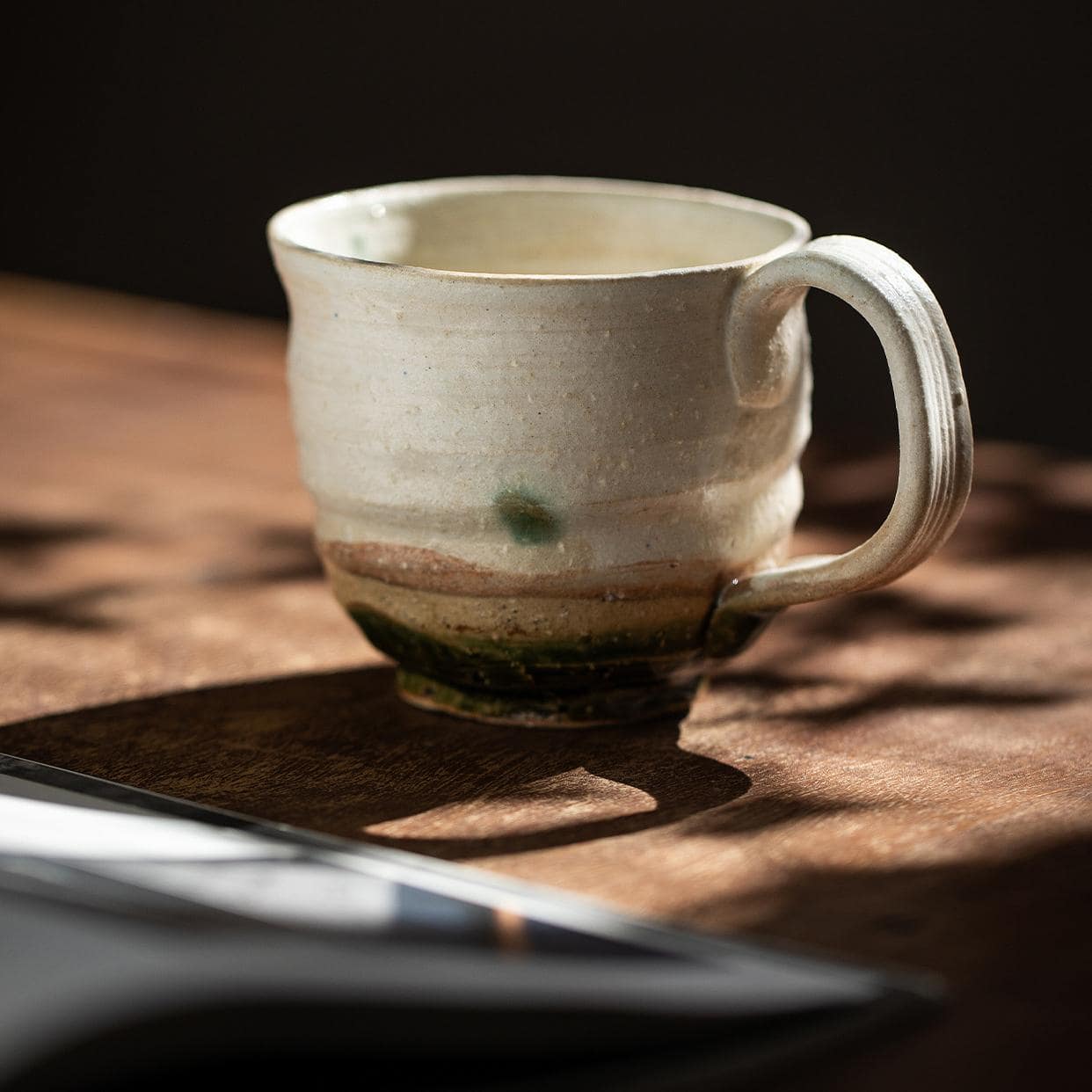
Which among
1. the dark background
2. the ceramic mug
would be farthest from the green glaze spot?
the dark background

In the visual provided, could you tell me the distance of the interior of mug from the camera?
0.63 metres

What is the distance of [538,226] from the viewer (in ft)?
2.19

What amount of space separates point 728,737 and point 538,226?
24 cm

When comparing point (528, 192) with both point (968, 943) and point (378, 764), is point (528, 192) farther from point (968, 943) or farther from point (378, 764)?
point (968, 943)

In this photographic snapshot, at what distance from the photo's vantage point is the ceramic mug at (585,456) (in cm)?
51

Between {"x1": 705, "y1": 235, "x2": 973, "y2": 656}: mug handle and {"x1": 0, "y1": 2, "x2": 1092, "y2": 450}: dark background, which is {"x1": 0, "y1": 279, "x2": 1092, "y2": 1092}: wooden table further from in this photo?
{"x1": 0, "y1": 2, "x2": 1092, "y2": 450}: dark background

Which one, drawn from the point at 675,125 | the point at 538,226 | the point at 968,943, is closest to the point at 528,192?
the point at 538,226

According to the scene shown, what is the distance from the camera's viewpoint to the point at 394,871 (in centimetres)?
43

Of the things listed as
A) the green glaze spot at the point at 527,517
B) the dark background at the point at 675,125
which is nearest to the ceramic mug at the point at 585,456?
the green glaze spot at the point at 527,517

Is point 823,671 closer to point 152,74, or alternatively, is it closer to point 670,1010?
point 670,1010

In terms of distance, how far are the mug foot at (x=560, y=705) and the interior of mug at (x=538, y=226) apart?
0.18 meters

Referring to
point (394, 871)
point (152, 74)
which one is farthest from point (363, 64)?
point (394, 871)

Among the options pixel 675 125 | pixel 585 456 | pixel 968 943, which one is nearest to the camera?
pixel 968 943

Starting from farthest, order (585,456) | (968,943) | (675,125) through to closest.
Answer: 1. (675,125)
2. (585,456)
3. (968,943)
